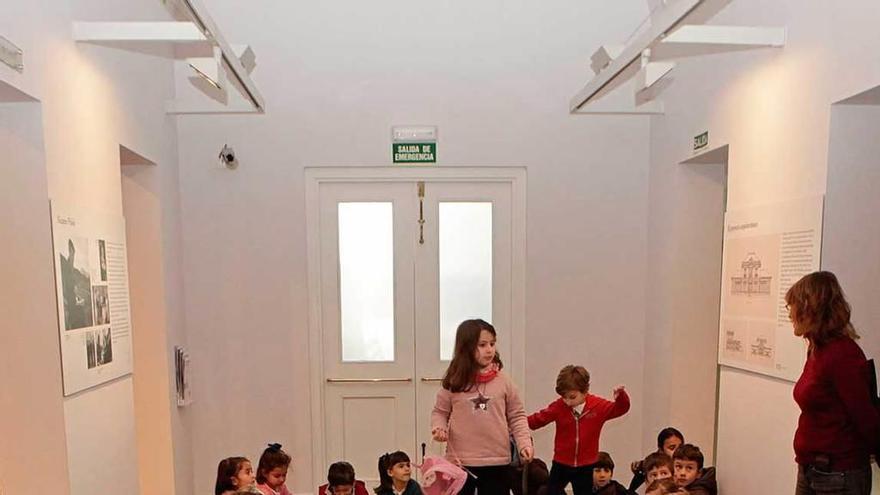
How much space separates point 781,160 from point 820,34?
1.96 feet

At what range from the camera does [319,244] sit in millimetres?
4207

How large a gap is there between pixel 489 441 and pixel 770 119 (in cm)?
224

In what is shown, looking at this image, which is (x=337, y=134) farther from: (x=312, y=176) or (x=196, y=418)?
(x=196, y=418)

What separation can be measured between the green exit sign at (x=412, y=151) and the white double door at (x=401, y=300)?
216 millimetres

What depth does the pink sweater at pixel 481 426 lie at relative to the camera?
2.95m

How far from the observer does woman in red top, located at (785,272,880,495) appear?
6.77ft

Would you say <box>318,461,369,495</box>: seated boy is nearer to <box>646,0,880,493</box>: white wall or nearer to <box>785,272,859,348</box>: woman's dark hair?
<box>646,0,880,493</box>: white wall

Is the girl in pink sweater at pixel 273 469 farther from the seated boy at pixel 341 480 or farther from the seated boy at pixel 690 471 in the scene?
the seated boy at pixel 690 471

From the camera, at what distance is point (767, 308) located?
280 centimetres

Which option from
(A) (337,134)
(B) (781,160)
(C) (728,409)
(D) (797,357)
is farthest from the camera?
(A) (337,134)

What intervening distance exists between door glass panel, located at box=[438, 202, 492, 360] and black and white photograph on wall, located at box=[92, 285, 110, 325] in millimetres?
2305

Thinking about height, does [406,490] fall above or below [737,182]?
below

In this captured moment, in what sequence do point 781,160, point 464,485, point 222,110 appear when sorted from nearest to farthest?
point 781,160
point 464,485
point 222,110

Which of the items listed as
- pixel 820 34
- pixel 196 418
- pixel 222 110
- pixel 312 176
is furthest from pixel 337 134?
pixel 820 34
